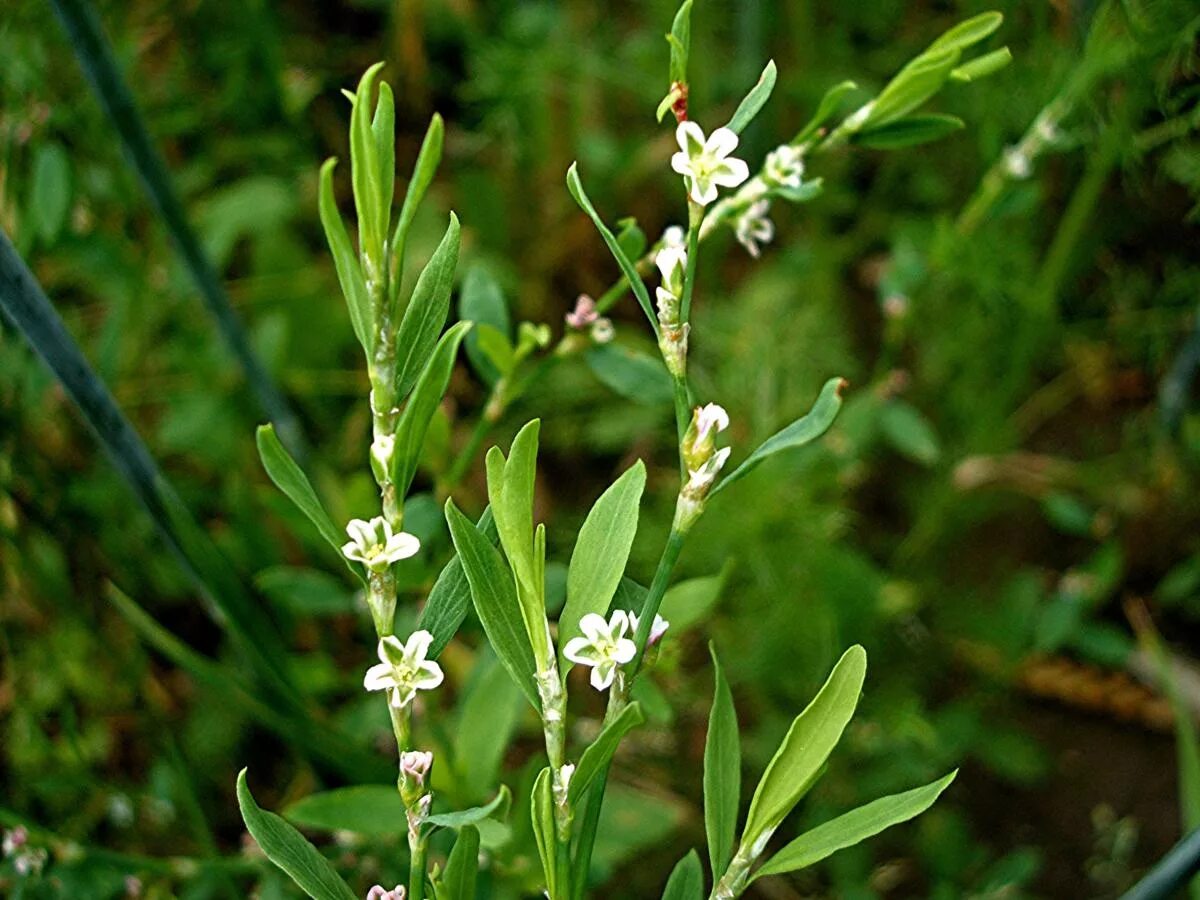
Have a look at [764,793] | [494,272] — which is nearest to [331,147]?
[494,272]

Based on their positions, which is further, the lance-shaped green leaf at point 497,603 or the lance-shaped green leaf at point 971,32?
the lance-shaped green leaf at point 971,32

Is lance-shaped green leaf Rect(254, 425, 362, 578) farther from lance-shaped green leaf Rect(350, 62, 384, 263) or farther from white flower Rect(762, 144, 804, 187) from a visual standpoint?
white flower Rect(762, 144, 804, 187)

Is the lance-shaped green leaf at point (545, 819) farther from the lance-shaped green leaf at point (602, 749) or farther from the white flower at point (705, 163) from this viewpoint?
the white flower at point (705, 163)

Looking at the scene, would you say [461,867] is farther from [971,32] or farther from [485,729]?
[971,32]

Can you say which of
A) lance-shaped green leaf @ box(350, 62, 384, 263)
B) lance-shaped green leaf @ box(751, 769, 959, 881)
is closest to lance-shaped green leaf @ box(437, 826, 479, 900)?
lance-shaped green leaf @ box(751, 769, 959, 881)

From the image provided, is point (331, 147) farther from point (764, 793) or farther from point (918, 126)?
point (764, 793)

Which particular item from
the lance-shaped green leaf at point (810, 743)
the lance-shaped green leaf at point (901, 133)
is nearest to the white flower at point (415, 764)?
the lance-shaped green leaf at point (810, 743)
